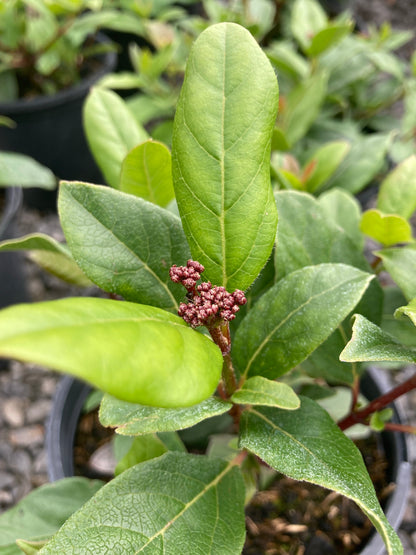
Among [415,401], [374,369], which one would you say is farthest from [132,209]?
[415,401]

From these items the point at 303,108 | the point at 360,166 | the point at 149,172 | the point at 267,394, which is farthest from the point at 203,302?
the point at 303,108

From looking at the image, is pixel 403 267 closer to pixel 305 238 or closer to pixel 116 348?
pixel 305 238

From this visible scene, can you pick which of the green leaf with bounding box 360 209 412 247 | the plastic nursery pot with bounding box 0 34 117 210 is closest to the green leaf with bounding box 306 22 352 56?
the green leaf with bounding box 360 209 412 247

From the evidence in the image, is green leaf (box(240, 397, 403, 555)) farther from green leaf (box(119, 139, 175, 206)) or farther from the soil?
the soil

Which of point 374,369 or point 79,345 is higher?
point 79,345

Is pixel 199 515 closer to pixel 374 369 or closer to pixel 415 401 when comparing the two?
pixel 374 369

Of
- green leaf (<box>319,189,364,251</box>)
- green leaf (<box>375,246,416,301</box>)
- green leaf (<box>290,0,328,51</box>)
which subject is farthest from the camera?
green leaf (<box>290,0,328,51</box>)

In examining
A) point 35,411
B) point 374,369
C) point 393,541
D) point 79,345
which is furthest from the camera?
point 35,411
